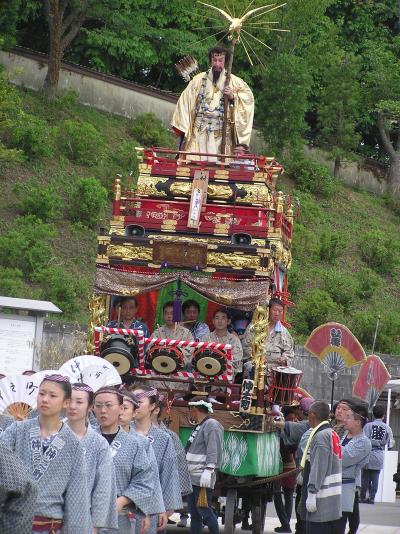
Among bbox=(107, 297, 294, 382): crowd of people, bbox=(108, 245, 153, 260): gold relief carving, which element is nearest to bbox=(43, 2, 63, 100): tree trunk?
bbox=(107, 297, 294, 382): crowd of people

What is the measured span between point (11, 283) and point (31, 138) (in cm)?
763

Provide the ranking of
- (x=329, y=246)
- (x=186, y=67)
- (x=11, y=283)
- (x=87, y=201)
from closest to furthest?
(x=186, y=67) → (x=11, y=283) → (x=87, y=201) → (x=329, y=246)

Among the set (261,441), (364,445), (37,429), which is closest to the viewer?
(37,429)

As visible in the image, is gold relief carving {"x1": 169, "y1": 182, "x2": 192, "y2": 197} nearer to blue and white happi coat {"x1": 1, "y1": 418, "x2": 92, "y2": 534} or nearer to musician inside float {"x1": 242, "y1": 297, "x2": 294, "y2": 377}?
musician inside float {"x1": 242, "y1": 297, "x2": 294, "y2": 377}

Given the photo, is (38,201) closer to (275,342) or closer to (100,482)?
(275,342)

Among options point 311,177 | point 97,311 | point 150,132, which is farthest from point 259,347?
point 311,177

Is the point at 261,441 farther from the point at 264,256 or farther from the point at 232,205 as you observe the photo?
the point at 232,205

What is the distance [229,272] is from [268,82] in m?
27.6

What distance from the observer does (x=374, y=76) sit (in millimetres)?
48219

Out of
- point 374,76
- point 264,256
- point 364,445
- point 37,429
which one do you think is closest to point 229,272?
point 264,256

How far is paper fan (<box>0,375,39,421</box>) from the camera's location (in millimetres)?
11227

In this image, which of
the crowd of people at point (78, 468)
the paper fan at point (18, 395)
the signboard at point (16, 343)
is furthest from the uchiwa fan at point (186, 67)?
the paper fan at point (18, 395)

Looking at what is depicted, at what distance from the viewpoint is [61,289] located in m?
31.6

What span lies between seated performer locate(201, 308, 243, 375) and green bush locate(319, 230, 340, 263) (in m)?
23.7
